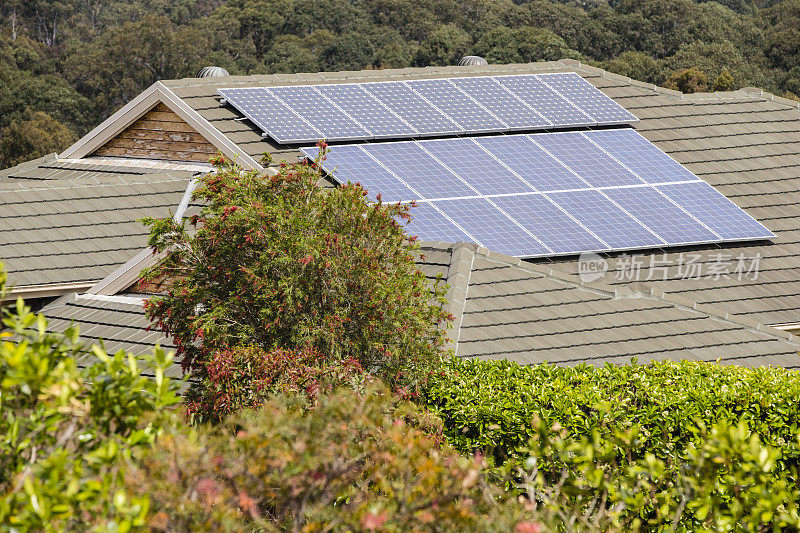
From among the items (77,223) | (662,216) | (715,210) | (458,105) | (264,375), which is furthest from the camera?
(458,105)

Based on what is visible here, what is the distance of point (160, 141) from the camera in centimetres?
2370

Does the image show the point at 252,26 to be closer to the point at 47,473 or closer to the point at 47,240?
the point at 47,240

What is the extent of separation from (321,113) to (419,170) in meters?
3.54

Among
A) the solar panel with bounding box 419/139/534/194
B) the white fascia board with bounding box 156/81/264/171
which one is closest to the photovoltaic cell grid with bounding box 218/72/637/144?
the solar panel with bounding box 419/139/534/194

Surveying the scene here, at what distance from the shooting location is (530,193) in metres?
20.8

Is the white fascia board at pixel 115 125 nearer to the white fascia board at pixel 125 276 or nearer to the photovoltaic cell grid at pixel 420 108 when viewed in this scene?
the photovoltaic cell grid at pixel 420 108

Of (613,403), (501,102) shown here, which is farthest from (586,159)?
(613,403)

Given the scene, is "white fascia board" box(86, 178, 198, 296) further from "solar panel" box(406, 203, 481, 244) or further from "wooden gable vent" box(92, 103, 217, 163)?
"wooden gable vent" box(92, 103, 217, 163)

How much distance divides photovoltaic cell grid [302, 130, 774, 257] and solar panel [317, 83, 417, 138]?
64 cm

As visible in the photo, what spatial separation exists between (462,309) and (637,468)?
6250 millimetres

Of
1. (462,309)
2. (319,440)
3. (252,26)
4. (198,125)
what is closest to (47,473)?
(319,440)

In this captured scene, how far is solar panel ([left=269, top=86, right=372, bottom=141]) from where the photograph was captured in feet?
75.0

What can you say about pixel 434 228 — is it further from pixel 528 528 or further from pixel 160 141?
pixel 528 528

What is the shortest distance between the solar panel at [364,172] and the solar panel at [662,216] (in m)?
4.31
